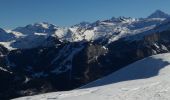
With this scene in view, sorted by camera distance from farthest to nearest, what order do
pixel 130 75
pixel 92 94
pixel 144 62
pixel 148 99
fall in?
pixel 144 62
pixel 130 75
pixel 92 94
pixel 148 99

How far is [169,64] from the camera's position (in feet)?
223

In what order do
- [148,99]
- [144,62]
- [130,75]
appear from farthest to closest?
[144,62]
[130,75]
[148,99]

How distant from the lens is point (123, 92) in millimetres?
40188

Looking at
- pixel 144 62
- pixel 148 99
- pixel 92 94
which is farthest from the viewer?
pixel 144 62

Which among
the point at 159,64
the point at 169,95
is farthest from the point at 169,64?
the point at 169,95

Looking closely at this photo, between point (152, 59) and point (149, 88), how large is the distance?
33570 millimetres

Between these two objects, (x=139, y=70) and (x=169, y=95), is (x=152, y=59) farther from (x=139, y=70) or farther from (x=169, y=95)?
(x=169, y=95)

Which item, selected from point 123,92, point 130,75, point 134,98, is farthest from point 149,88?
point 130,75

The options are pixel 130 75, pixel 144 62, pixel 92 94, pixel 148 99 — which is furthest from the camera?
pixel 144 62

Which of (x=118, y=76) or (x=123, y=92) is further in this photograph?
(x=118, y=76)

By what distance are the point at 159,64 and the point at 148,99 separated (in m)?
33.5

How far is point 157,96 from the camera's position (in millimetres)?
36625

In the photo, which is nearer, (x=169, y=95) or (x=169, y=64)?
(x=169, y=95)

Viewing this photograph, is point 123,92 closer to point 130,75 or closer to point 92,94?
point 92,94
